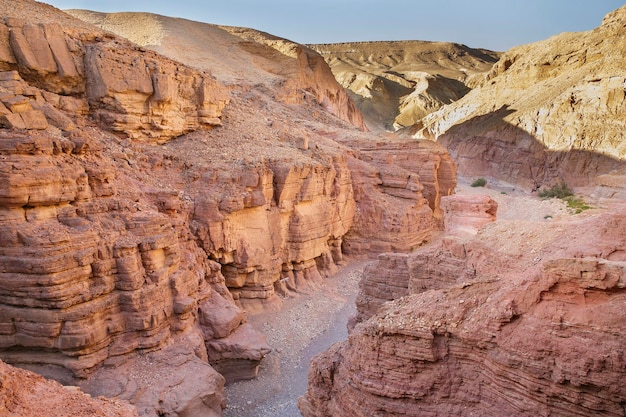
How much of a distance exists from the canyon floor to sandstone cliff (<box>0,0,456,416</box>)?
581 millimetres

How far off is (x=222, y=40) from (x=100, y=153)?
→ 27.2 m

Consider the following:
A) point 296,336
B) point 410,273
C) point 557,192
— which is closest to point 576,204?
point 557,192

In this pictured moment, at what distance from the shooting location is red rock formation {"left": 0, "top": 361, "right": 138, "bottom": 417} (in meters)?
5.56

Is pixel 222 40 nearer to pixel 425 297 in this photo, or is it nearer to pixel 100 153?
pixel 100 153

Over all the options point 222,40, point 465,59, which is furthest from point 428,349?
point 465,59

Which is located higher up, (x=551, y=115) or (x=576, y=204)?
(x=551, y=115)

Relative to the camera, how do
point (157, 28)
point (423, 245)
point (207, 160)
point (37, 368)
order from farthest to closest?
point (157, 28) → point (423, 245) → point (207, 160) → point (37, 368)

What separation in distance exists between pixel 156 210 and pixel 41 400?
599 centimetres

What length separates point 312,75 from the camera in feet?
116

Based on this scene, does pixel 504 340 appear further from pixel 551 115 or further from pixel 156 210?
pixel 551 115

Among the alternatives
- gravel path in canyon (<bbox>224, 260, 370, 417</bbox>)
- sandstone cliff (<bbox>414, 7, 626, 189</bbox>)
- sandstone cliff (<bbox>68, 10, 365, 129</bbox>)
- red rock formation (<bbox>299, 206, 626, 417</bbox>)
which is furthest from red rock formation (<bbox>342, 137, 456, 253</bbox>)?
red rock formation (<bbox>299, 206, 626, 417</bbox>)

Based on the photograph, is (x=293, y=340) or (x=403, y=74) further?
(x=403, y=74)

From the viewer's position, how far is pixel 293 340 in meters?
14.2

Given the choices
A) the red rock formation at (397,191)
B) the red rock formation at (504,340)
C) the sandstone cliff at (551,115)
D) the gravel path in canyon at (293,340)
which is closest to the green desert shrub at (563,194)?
the sandstone cliff at (551,115)
